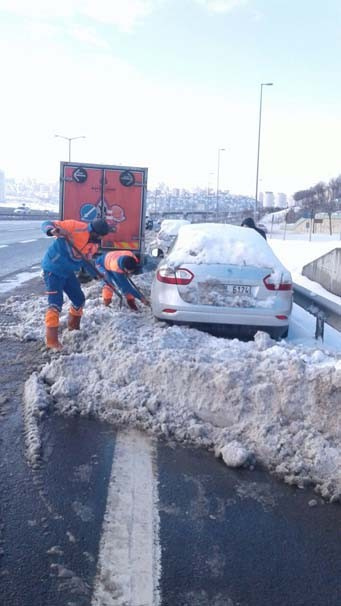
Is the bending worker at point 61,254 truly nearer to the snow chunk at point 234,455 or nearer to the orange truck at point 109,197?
the snow chunk at point 234,455

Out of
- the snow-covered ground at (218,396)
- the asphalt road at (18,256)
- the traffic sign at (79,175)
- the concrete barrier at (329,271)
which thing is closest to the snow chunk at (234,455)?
the snow-covered ground at (218,396)

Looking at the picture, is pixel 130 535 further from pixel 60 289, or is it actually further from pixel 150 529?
pixel 60 289

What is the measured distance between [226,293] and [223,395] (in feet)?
6.50

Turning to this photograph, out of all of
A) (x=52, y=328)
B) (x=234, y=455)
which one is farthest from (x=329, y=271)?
(x=234, y=455)

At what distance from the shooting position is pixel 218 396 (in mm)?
4621

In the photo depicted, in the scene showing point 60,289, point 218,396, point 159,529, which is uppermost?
point 60,289

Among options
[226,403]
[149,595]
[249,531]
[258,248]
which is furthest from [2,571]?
[258,248]

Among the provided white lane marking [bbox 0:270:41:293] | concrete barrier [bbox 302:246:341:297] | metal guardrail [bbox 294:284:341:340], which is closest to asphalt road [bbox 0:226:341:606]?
metal guardrail [bbox 294:284:341:340]

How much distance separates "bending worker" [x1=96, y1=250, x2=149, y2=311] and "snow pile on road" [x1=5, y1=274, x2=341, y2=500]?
206 cm

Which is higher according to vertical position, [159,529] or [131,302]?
[131,302]

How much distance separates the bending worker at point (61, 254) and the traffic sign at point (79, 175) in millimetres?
6533

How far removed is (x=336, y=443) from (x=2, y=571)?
2397 mm

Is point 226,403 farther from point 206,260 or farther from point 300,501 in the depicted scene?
point 206,260

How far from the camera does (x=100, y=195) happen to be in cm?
1311
